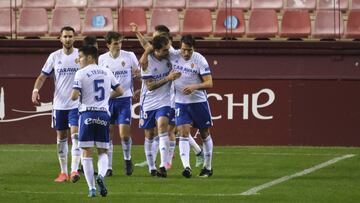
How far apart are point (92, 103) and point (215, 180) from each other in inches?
119

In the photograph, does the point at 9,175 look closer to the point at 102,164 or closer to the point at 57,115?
the point at 57,115

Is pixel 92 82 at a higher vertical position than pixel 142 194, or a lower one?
higher

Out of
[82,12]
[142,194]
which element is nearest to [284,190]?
[142,194]

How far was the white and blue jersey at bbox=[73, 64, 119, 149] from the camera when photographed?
1502 centimetres

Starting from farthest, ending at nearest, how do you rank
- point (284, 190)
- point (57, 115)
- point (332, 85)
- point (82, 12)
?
point (82, 12)
point (332, 85)
point (57, 115)
point (284, 190)

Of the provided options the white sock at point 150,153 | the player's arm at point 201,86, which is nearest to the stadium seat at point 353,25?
the white sock at point 150,153

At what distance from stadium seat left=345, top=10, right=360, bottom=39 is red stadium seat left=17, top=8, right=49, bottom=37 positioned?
6.43m

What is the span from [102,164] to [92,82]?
1.00m

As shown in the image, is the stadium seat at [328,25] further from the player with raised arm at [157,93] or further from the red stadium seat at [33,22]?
the player with raised arm at [157,93]

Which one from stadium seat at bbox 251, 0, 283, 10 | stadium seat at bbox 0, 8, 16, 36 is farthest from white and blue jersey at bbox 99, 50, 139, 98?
stadium seat at bbox 251, 0, 283, 10

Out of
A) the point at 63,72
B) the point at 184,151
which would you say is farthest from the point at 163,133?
the point at 63,72

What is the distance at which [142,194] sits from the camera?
606 inches

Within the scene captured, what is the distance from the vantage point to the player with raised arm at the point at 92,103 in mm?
14984

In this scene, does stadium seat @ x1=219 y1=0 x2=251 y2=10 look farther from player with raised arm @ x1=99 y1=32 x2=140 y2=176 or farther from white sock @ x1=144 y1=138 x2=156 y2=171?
white sock @ x1=144 y1=138 x2=156 y2=171
